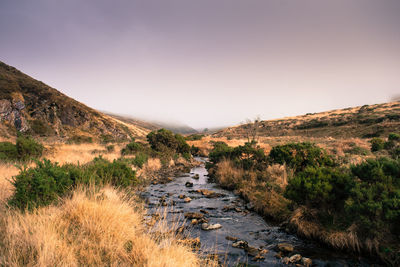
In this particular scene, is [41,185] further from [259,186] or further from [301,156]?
[301,156]

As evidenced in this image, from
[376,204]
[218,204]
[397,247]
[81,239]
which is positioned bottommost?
[218,204]

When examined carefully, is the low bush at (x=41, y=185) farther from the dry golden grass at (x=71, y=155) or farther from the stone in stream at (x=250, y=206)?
the stone in stream at (x=250, y=206)

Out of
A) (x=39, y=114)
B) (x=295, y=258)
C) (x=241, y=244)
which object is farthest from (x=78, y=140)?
(x=295, y=258)

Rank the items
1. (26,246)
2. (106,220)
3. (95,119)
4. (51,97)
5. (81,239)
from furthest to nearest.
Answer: (95,119)
(51,97)
(106,220)
(81,239)
(26,246)

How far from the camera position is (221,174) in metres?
14.8

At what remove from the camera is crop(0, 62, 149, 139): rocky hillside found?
36.2 meters

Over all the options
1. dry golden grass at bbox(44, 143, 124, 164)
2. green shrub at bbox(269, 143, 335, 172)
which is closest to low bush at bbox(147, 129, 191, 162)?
dry golden grass at bbox(44, 143, 124, 164)

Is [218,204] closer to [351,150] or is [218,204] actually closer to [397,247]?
[397,247]

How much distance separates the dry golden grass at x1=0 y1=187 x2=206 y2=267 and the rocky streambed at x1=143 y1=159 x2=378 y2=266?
4.67 ft

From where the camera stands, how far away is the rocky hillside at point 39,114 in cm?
3622

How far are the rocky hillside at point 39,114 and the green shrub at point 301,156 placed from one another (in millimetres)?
35988

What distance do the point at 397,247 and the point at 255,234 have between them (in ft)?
11.9

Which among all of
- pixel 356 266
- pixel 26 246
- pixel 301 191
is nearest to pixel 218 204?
pixel 301 191

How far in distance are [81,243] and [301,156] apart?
11558mm
